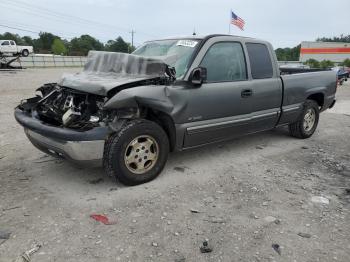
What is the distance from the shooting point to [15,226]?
3215 millimetres

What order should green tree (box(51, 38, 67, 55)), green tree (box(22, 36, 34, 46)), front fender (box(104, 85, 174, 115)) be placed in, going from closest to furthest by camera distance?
front fender (box(104, 85, 174, 115)) < green tree (box(51, 38, 67, 55)) < green tree (box(22, 36, 34, 46))

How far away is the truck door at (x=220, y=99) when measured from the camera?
14.7 ft

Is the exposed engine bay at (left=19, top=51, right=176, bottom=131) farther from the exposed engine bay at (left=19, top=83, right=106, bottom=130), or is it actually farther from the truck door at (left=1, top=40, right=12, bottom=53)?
the truck door at (left=1, top=40, right=12, bottom=53)

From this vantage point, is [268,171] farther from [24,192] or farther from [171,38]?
[24,192]

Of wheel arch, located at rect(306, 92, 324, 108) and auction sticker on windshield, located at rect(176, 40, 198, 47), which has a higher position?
auction sticker on windshield, located at rect(176, 40, 198, 47)

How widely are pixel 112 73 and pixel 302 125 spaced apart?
3845 mm

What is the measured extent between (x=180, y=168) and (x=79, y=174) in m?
1.36

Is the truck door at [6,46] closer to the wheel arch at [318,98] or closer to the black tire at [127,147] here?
the wheel arch at [318,98]

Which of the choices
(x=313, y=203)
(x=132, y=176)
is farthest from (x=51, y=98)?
(x=313, y=203)

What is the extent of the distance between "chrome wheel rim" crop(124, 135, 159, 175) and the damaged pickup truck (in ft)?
0.04

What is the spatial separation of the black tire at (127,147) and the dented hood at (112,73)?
0.50 meters

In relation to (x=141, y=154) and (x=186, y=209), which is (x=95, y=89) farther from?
(x=186, y=209)

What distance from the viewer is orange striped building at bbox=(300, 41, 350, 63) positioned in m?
59.1

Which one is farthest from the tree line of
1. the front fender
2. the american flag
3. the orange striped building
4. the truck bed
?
the front fender
